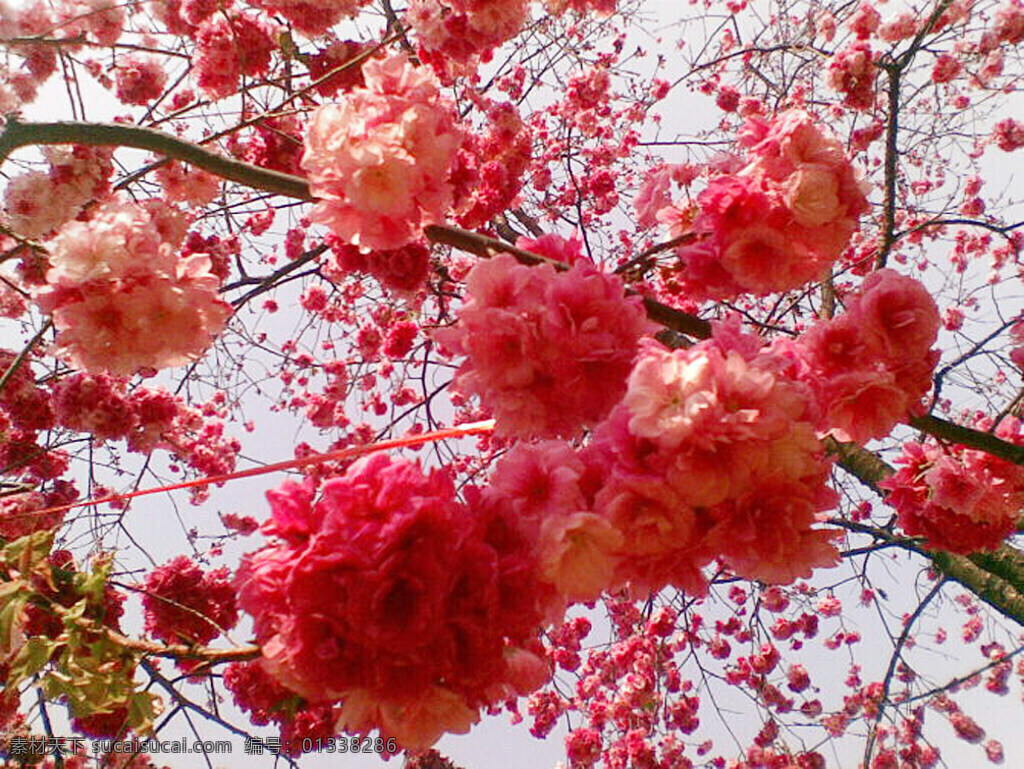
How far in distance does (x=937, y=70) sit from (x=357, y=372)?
5447 millimetres

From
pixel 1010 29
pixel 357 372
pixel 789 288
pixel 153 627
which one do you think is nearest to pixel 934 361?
pixel 789 288

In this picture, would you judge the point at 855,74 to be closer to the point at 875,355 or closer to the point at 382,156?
the point at 875,355

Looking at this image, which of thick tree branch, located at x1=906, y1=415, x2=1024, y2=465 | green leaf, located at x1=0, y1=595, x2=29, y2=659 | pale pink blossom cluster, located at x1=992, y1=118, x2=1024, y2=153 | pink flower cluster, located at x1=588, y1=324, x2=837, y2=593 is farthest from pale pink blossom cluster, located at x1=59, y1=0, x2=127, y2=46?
pale pink blossom cluster, located at x1=992, y1=118, x2=1024, y2=153

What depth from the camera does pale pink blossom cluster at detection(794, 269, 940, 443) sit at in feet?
5.05

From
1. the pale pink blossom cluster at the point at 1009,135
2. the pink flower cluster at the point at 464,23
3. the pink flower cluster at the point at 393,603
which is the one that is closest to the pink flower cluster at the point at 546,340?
the pink flower cluster at the point at 393,603

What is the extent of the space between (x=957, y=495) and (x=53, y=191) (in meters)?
3.53

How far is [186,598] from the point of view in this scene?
2570mm

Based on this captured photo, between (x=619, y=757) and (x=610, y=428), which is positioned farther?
(x=619, y=757)

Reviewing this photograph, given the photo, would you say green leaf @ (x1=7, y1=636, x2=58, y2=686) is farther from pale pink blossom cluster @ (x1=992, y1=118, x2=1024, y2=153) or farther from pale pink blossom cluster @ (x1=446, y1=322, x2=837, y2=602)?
pale pink blossom cluster @ (x1=992, y1=118, x2=1024, y2=153)

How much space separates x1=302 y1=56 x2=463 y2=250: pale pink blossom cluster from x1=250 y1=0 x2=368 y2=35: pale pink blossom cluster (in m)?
1.51

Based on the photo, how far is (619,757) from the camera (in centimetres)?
562

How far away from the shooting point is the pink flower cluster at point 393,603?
1.05m

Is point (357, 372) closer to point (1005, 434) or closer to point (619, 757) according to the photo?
point (619, 757)

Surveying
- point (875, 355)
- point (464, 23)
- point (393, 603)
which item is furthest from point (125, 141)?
point (875, 355)
